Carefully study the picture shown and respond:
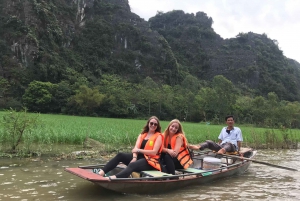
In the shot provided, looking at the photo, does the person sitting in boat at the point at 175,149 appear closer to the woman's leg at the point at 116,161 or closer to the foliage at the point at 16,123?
the woman's leg at the point at 116,161

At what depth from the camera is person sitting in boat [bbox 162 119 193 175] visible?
6035 millimetres

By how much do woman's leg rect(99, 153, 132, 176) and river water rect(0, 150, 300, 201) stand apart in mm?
398

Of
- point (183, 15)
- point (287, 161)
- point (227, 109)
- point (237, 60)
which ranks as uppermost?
point (183, 15)

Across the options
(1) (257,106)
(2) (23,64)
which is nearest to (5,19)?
(2) (23,64)

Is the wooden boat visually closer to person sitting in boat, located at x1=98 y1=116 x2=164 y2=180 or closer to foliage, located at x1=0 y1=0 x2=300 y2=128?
person sitting in boat, located at x1=98 y1=116 x2=164 y2=180

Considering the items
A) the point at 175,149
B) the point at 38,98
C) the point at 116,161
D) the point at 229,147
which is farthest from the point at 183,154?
the point at 38,98

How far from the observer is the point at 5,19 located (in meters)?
62.0

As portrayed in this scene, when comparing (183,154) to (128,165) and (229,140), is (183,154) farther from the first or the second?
(229,140)

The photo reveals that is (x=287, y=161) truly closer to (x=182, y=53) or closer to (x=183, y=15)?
(x=182, y=53)

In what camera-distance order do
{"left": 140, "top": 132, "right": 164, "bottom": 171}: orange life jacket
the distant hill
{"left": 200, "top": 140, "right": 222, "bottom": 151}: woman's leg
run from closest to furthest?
{"left": 140, "top": 132, "right": 164, "bottom": 171}: orange life jacket < {"left": 200, "top": 140, "right": 222, "bottom": 151}: woman's leg < the distant hill

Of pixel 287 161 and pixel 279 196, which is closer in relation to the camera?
pixel 279 196

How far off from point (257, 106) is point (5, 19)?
5206 centimetres

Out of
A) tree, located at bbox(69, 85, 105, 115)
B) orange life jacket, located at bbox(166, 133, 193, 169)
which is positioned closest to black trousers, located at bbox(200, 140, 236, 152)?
orange life jacket, located at bbox(166, 133, 193, 169)

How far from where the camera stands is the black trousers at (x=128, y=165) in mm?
5332
